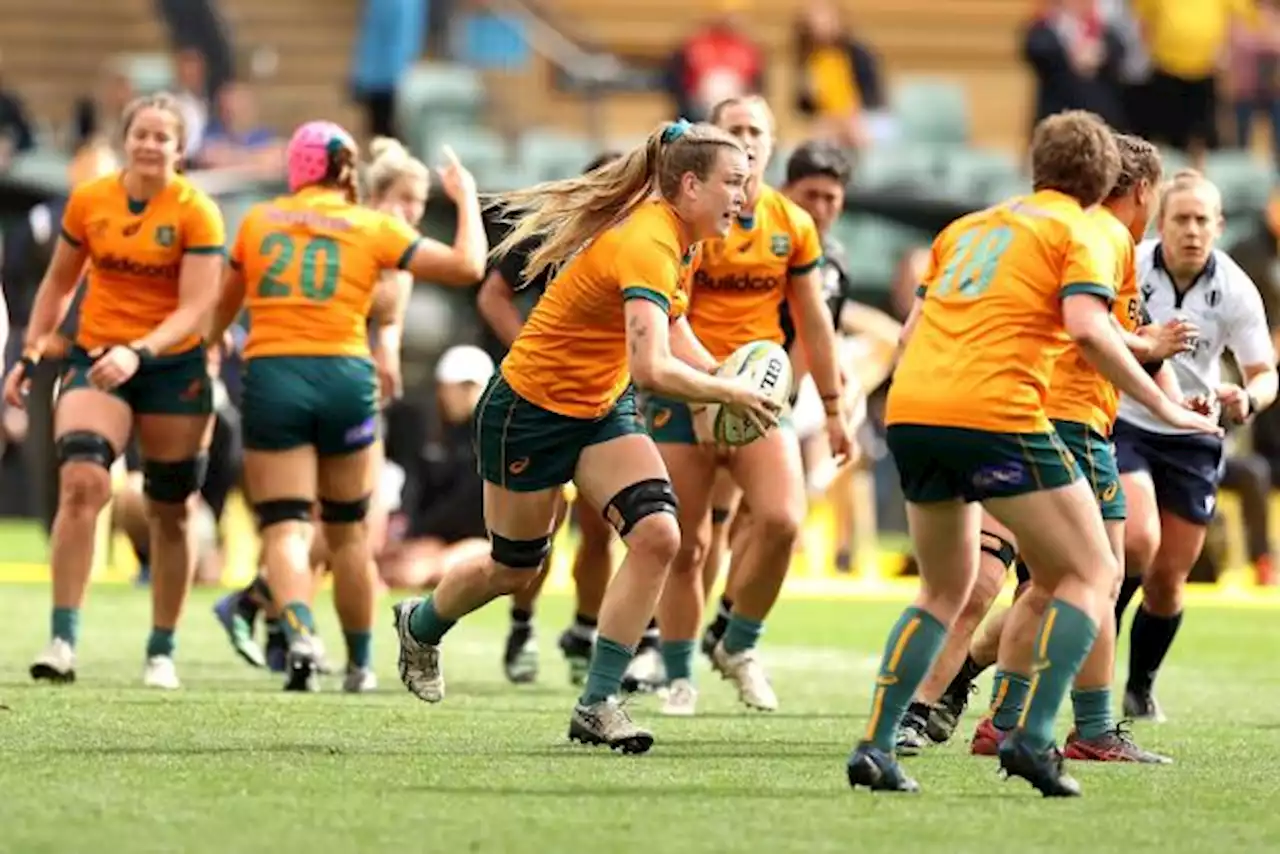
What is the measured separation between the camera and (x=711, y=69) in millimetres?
23828

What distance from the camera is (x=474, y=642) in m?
14.9

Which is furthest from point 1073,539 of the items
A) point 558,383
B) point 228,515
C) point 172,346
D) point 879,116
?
point 879,116

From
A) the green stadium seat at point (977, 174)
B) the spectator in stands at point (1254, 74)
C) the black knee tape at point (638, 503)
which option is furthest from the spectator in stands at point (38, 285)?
the black knee tape at point (638, 503)

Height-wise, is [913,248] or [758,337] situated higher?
[758,337]

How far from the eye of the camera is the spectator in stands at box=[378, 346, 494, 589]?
18016 mm

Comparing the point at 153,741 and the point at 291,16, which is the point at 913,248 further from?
the point at 153,741

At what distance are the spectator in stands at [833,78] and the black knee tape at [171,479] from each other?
11.8 meters

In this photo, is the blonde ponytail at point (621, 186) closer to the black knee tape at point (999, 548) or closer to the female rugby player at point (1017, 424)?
the female rugby player at point (1017, 424)

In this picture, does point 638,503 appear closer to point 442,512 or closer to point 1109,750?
point 1109,750

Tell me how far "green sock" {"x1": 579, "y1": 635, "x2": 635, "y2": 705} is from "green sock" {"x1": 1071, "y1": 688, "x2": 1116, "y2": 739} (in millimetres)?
1344

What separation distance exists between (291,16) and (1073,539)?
19628 millimetres

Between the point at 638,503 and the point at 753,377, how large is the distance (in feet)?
1.69

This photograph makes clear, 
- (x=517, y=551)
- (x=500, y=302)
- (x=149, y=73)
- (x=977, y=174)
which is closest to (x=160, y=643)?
(x=500, y=302)

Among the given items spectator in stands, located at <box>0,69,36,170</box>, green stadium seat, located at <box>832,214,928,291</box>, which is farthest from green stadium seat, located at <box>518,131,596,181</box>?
spectator in stands, located at <box>0,69,36,170</box>
